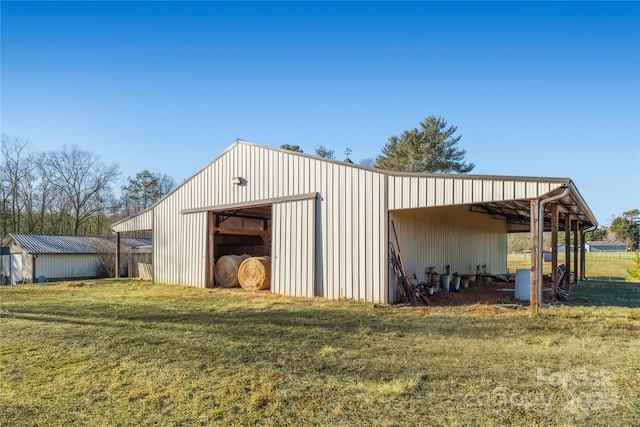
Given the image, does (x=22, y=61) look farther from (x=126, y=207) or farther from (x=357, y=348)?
(x=126, y=207)

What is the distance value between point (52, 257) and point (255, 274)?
16.7 m

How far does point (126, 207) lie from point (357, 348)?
1466 inches

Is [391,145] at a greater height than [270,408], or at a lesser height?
greater

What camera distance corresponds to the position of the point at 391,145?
125 ft

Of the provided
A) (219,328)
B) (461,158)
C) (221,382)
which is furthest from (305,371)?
(461,158)

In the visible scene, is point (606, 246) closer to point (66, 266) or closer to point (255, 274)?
point (255, 274)

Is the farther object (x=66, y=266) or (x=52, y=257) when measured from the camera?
(x=66, y=266)

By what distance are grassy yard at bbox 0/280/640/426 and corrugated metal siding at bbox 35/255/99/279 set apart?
16.9 metres

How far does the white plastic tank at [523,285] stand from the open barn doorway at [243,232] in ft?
27.6

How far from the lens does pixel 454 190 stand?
25.8 feet

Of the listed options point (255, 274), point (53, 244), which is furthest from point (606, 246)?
point (53, 244)

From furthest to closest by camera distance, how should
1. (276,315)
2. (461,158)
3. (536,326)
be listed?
(461,158) → (276,315) → (536,326)

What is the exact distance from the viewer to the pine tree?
3506cm

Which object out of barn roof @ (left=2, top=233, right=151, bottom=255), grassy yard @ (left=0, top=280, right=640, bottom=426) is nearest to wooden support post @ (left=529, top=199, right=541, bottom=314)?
grassy yard @ (left=0, top=280, right=640, bottom=426)
